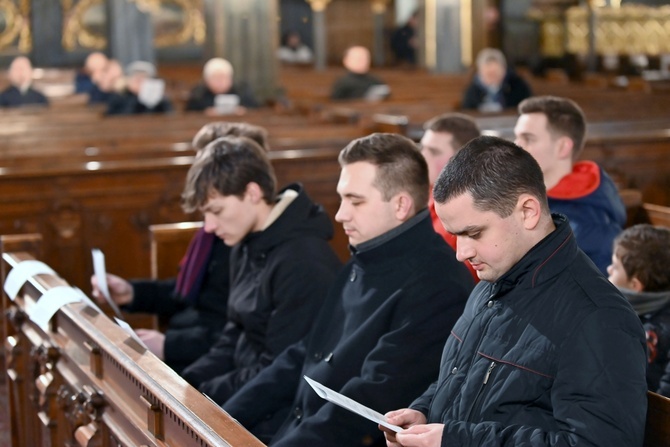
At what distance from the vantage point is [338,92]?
36.7 feet

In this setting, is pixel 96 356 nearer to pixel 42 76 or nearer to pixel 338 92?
pixel 338 92

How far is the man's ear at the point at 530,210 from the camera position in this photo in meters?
2.14

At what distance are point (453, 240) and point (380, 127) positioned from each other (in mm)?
4304

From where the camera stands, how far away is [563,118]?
3785mm

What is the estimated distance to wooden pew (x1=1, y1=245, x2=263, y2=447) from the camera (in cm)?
249

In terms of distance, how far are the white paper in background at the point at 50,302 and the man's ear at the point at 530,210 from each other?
6.31ft

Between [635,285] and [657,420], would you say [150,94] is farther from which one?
[657,420]

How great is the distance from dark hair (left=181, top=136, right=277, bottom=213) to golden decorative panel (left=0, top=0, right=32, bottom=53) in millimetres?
12868

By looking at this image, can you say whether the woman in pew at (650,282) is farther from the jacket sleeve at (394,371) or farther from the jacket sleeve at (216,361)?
the jacket sleeve at (216,361)

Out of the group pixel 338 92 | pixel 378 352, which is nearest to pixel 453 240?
pixel 378 352

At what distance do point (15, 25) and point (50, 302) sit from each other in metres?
12.8

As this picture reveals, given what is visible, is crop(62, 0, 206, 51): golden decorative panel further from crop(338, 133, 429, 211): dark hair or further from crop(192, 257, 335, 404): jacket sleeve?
crop(338, 133, 429, 211): dark hair

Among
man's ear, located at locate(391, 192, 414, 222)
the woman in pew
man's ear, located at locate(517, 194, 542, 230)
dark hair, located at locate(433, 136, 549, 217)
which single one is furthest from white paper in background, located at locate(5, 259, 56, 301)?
man's ear, located at locate(517, 194, 542, 230)

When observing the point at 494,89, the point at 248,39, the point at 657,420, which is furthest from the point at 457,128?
the point at 248,39
